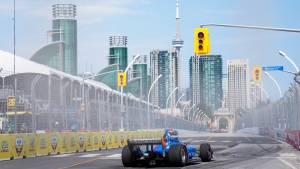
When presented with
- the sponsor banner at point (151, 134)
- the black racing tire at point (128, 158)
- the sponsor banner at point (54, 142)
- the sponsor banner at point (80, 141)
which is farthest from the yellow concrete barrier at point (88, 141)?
the sponsor banner at point (151, 134)

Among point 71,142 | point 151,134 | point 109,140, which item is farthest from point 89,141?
point 151,134

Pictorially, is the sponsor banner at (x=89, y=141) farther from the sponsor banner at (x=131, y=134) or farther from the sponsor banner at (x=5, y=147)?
the sponsor banner at (x=5, y=147)

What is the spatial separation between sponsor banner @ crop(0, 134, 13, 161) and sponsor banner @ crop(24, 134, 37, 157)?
1468mm

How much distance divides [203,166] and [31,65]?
257 ft

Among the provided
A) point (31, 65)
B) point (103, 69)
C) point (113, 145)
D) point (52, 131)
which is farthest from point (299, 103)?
point (103, 69)

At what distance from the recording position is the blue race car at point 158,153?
2167 cm

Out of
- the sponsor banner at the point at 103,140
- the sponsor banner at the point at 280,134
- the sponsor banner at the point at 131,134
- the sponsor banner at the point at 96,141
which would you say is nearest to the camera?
the sponsor banner at the point at 96,141

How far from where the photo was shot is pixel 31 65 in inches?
3834

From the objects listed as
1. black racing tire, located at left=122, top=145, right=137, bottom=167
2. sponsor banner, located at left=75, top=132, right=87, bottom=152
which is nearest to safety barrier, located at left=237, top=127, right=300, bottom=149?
sponsor banner, located at left=75, top=132, right=87, bottom=152

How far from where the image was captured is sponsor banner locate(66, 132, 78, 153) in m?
35.5

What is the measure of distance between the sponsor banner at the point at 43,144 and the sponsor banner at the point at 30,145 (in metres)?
0.35

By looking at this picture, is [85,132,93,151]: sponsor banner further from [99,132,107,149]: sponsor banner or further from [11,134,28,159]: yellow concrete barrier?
[11,134,28,159]: yellow concrete barrier

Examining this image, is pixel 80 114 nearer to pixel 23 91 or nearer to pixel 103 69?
pixel 23 91

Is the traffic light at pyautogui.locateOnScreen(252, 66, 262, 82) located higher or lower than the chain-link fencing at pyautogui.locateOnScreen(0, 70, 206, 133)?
higher
